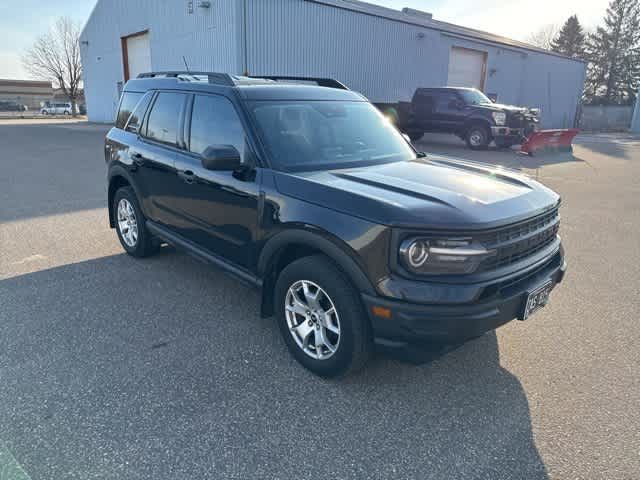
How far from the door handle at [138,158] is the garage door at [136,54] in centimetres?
2253

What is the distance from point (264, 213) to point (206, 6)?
18355 millimetres

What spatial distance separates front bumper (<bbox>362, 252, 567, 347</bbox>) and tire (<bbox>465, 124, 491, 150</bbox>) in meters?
14.7

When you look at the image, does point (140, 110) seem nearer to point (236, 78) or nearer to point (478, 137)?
point (236, 78)

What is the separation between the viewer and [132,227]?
5289mm

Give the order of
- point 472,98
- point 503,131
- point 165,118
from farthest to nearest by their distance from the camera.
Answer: point 472,98, point 503,131, point 165,118

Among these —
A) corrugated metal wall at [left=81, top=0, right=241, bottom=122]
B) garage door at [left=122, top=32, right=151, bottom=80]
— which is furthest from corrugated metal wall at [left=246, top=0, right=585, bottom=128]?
garage door at [left=122, top=32, right=151, bottom=80]

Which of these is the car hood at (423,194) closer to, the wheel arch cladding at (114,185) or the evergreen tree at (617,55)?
the wheel arch cladding at (114,185)

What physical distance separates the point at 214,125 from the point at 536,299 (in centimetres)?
269

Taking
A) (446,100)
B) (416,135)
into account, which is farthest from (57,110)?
(446,100)

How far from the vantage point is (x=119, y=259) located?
5.31 metres

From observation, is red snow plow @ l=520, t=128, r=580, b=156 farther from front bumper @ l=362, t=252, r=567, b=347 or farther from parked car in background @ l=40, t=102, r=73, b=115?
parked car in background @ l=40, t=102, r=73, b=115

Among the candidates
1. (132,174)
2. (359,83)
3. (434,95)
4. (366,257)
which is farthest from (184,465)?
(359,83)

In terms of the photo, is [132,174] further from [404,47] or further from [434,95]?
[404,47]

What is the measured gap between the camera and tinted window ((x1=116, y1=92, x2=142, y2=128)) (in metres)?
5.10
